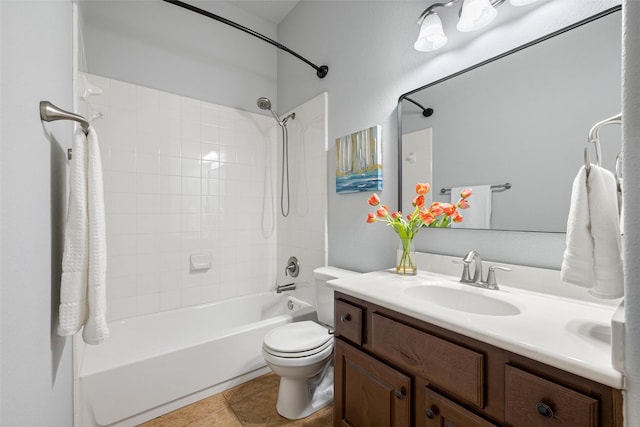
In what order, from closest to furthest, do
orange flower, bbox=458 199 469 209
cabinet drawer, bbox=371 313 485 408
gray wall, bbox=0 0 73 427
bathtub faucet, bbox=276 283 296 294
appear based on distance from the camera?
1. gray wall, bbox=0 0 73 427
2. cabinet drawer, bbox=371 313 485 408
3. orange flower, bbox=458 199 469 209
4. bathtub faucet, bbox=276 283 296 294

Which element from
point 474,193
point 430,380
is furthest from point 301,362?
point 474,193

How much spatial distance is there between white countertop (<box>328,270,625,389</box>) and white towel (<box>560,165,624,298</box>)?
137 millimetres

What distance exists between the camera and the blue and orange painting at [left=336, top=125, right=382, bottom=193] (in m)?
1.70

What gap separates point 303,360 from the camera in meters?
1.46

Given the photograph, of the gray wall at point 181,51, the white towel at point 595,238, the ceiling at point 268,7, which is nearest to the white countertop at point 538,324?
the white towel at point 595,238

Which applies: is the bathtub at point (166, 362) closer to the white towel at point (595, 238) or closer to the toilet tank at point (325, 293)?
the toilet tank at point (325, 293)

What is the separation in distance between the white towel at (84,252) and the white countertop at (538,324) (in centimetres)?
84

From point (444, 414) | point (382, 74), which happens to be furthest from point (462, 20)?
point (444, 414)

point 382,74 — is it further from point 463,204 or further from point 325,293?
point 325,293

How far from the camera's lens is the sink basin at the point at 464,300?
3.34ft

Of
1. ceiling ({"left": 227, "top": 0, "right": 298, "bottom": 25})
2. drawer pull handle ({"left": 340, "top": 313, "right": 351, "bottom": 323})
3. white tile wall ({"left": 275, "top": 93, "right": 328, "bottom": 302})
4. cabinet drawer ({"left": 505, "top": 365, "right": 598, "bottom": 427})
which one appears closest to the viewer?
cabinet drawer ({"left": 505, "top": 365, "right": 598, "bottom": 427})

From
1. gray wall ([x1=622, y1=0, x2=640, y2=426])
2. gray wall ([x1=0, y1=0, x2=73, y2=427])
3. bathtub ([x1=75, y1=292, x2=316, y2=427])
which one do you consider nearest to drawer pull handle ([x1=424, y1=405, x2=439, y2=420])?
gray wall ([x1=622, y1=0, x2=640, y2=426])

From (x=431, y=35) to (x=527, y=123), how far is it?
2.04 feet

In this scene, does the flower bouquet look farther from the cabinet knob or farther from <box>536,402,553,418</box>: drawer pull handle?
<box>536,402,553,418</box>: drawer pull handle
